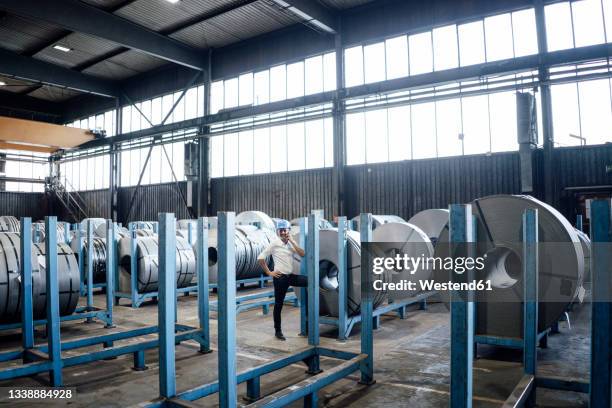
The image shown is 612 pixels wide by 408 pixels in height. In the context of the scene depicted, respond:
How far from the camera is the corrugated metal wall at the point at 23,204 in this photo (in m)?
24.2

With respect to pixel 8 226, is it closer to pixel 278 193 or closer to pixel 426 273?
pixel 278 193

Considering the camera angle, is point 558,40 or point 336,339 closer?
point 336,339

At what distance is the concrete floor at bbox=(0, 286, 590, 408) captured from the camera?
156 inches

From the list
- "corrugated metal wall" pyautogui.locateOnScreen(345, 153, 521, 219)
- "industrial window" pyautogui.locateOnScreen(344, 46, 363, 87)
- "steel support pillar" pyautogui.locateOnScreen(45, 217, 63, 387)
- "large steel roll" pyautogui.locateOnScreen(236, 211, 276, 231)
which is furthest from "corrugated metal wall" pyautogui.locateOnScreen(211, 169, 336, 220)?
"steel support pillar" pyautogui.locateOnScreen(45, 217, 63, 387)

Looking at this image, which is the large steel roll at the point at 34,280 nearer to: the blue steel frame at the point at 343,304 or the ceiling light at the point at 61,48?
the blue steel frame at the point at 343,304

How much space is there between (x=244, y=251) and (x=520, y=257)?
20.9 ft

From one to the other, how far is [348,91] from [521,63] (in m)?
4.60

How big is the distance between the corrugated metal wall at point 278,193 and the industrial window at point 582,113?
22.5 ft

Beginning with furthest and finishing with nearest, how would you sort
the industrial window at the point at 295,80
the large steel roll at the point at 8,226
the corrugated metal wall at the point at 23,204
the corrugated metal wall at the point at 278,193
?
1. the corrugated metal wall at the point at 23,204
2. the industrial window at the point at 295,80
3. the corrugated metal wall at the point at 278,193
4. the large steel roll at the point at 8,226

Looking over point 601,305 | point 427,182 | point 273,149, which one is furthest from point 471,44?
point 601,305

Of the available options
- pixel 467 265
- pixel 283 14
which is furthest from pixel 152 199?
pixel 467 265

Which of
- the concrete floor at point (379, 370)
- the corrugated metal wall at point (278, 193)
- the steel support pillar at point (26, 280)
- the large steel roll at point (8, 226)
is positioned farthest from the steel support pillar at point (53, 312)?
the large steel roll at point (8, 226)

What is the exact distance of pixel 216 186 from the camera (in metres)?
18.1

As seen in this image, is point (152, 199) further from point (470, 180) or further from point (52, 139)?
point (470, 180)
